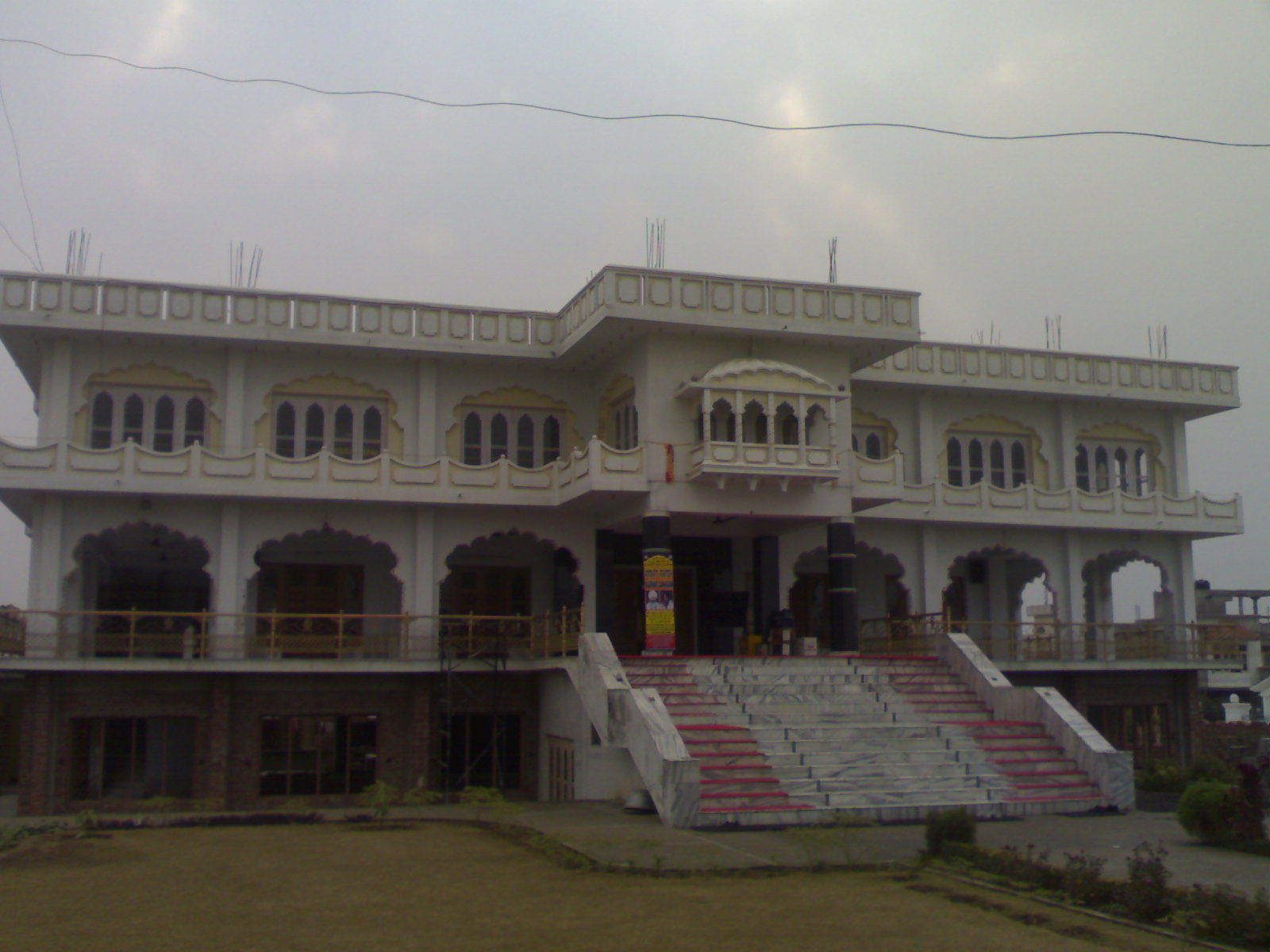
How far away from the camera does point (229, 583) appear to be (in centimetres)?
2567

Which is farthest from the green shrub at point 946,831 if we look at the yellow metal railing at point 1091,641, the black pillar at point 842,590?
the yellow metal railing at point 1091,641

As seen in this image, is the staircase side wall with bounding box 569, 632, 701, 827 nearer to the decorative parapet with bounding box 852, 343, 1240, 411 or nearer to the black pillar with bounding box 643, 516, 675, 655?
the black pillar with bounding box 643, 516, 675, 655

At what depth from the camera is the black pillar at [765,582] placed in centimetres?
2692

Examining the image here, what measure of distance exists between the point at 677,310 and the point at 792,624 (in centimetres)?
713

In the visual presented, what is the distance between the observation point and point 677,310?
80.5 feet

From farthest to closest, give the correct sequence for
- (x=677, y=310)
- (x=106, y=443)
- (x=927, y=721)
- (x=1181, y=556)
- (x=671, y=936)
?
(x=1181, y=556) → (x=106, y=443) → (x=677, y=310) → (x=927, y=721) → (x=671, y=936)

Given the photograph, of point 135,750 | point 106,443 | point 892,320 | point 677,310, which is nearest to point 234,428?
point 106,443

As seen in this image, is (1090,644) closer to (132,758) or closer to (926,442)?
(926,442)

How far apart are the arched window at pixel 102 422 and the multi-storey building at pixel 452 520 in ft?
0.18

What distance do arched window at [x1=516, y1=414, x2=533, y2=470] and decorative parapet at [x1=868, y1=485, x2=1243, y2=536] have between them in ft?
26.3

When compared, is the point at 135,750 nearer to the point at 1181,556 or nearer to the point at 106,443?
the point at 106,443

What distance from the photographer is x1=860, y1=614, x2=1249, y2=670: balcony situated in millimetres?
28203

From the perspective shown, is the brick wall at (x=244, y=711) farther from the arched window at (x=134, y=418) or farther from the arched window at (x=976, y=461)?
the arched window at (x=976, y=461)

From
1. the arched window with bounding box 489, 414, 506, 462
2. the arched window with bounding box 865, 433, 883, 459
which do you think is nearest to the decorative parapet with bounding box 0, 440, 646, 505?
the arched window with bounding box 489, 414, 506, 462
